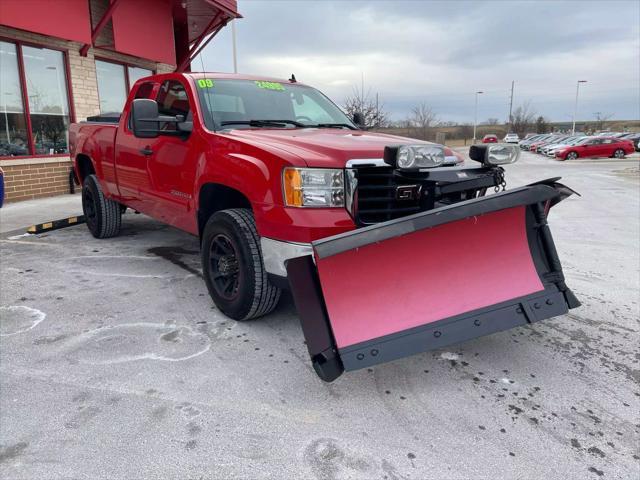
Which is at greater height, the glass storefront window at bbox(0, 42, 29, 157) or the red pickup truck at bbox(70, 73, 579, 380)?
the glass storefront window at bbox(0, 42, 29, 157)

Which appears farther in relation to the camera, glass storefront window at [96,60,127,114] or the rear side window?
glass storefront window at [96,60,127,114]

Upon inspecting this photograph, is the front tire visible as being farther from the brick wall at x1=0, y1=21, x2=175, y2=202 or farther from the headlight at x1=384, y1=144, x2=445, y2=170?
the brick wall at x1=0, y1=21, x2=175, y2=202

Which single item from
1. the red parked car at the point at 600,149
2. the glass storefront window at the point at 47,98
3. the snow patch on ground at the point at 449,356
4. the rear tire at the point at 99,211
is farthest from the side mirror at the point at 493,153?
the red parked car at the point at 600,149

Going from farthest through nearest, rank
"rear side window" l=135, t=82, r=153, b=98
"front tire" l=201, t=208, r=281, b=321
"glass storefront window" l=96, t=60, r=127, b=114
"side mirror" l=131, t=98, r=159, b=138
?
"glass storefront window" l=96, t=60, r=127, b=114 < "rear side window" l=135, t=82, r=153, b=98 < "side mirror" l=131, t=98, r=159, b=138 < "front tire" l=201, t=208, r=281, b=321

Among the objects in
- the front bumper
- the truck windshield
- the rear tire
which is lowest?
the rear tire

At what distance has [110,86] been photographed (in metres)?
12.2

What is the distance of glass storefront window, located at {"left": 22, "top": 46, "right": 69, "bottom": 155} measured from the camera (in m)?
9.99

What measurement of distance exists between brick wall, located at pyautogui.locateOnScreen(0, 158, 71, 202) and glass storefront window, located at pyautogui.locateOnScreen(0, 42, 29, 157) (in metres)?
0.35

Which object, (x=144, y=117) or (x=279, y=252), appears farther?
(x=144, y=117)

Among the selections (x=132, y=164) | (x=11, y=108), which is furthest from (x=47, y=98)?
(x=132, y=164)

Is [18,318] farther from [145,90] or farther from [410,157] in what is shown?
[410,157]

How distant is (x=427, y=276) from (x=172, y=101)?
3.11 metres

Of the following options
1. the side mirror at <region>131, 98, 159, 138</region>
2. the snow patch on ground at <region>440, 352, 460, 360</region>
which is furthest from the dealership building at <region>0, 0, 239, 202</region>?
the snow patch on ground at <region>440, 352, 460, 360</region>

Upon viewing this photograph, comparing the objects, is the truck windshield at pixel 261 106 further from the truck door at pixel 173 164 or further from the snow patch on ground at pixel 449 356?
the snow patch on ground at pixel 449 356
